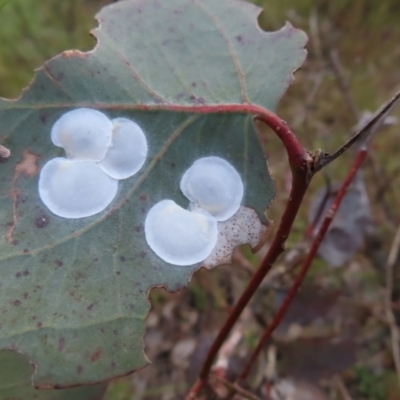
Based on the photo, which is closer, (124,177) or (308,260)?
(124,177)

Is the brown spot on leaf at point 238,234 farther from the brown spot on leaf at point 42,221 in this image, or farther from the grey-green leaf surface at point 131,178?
the brown spot on leaf at point 42,221

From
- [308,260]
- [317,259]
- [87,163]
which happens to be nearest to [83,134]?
[87,163]

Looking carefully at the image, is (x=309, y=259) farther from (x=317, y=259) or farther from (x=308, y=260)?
(x=317, y=259)

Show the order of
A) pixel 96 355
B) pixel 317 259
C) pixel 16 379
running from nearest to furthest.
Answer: pixel 96 355
pixel 16 379
pixel 317 259

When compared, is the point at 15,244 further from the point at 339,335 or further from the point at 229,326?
the point at 339,335

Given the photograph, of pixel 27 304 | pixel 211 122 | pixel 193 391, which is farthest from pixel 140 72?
pixel 193 391

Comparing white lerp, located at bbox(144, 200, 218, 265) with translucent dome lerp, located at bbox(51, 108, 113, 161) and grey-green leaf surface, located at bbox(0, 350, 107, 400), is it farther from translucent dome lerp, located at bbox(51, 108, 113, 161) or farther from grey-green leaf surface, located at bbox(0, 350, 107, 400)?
grey-green leaf surface, located at bbox(0, 350, 107, 400)

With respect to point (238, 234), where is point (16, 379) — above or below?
below
